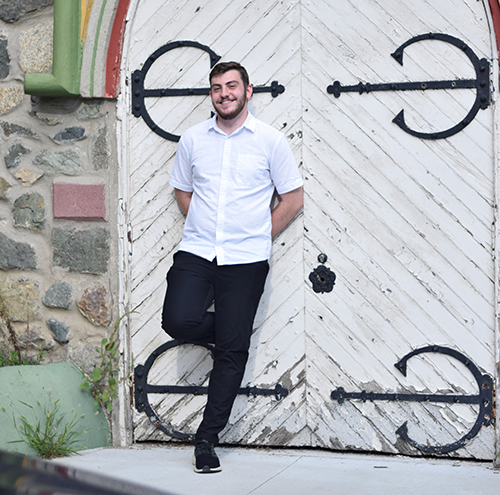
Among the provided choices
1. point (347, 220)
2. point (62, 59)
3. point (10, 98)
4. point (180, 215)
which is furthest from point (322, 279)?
point (10, 98)

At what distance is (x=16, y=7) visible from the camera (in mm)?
3588

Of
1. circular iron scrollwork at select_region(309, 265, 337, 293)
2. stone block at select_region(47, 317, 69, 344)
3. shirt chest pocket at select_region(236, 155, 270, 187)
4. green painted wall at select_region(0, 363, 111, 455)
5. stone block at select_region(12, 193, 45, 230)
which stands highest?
shirt chest pocket at select_region(236, 155, 270, 187)

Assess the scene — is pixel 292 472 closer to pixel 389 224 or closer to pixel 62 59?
pixel 389 224

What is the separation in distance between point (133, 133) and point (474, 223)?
68.3 inches

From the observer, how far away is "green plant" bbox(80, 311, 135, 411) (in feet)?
11.6

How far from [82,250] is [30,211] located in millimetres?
343

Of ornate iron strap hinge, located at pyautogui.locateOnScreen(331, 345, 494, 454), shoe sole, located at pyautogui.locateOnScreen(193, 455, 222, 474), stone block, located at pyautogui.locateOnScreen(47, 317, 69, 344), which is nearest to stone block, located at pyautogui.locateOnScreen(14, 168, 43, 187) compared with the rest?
stone block, located at pyautogui.locateOnScreen(47, 317, 69, 344)

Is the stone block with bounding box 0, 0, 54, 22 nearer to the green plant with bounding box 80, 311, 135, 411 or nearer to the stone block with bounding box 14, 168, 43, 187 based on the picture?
the stone block with bounding box 14, 168, 43, 187

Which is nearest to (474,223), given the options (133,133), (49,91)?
(133,133)

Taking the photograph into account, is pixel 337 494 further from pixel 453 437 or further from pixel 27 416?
pixel 27 416

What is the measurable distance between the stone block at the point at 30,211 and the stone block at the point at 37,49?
0.64m

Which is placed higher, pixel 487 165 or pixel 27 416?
pixel 487 165

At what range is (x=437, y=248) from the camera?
330cm

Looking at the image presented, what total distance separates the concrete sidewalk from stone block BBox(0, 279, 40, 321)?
767mm
